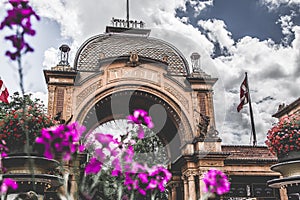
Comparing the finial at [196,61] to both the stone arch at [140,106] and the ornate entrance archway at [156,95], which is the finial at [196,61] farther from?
the stone arch at [140,106]

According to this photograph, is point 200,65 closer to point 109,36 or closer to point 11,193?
point 109,36

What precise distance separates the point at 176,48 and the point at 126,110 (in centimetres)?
466

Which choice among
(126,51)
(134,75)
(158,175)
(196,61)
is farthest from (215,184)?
(196,61)

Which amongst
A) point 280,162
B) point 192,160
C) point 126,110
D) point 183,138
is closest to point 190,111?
point 183,138

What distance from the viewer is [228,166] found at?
1697 centimetres

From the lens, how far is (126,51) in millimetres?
18531

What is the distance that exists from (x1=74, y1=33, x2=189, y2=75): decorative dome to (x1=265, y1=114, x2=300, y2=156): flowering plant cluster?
33.9 feet

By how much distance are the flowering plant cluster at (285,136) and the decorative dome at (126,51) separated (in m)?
10.3

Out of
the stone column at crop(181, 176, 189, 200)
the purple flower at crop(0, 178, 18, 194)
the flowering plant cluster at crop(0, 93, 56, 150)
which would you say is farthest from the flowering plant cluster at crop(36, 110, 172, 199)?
the stone column at crop(181, 176, 189, 200)

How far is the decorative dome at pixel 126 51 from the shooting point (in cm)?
1784

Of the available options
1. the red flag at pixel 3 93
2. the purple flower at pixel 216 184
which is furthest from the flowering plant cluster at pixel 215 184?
the red flag at pixel 3 93

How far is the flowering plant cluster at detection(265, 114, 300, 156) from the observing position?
25.0ft

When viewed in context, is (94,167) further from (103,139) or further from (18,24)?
(18,24)

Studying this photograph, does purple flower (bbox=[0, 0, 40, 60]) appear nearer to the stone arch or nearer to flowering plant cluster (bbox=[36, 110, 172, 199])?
flowering plant cluster (bbox=[36, 110, 172, 199])
